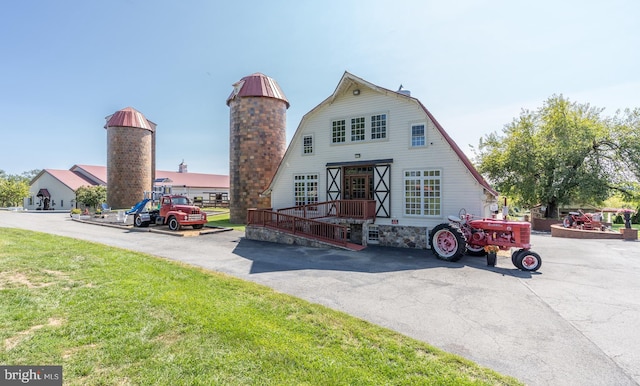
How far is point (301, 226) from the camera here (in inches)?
579

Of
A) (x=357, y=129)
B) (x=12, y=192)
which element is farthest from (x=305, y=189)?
(x=12, y=192)

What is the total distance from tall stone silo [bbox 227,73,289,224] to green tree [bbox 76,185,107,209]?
25.7 metres

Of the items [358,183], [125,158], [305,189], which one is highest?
[125,158]

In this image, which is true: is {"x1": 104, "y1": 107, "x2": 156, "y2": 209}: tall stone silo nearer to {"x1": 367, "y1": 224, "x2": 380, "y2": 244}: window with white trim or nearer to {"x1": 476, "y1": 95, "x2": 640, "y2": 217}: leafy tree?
{"x1": 367, "y1": 224, "x2": 380, "y2": 244}: window with white trim

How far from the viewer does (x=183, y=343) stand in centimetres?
404

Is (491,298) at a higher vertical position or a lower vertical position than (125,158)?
lower

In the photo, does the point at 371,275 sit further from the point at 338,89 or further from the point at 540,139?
the point at 540,139

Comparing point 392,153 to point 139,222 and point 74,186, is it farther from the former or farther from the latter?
point 74,186

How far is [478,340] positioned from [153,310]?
551cm

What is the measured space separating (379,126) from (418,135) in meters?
1.99

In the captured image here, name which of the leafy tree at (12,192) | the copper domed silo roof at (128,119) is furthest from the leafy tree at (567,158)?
the leafy tree at (12,192)

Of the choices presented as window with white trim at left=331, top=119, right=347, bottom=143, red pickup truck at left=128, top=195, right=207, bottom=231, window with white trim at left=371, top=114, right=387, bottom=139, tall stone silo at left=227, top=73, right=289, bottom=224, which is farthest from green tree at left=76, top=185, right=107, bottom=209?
window with white trim at left=371, top=114, right=387, bottom=139

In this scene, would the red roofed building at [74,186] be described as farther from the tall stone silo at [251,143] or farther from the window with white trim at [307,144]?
the window with white trim at [307,144]

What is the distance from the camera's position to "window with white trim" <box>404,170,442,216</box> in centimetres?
1298
